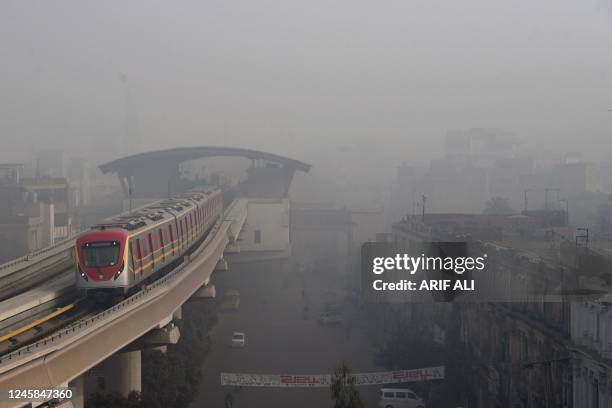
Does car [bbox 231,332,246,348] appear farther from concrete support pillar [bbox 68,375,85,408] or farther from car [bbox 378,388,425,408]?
concrete support pillar [bbox 68,375,85,408]

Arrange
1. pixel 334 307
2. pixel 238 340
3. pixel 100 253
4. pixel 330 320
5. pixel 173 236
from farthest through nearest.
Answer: pixel 334 307 < pixel 330 320 < pixel 238 340 < pixel 173 236 < pixel 100 253

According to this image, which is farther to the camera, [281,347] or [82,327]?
[281,347]

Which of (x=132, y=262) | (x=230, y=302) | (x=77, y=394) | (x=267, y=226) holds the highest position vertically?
(x=132, y=262)

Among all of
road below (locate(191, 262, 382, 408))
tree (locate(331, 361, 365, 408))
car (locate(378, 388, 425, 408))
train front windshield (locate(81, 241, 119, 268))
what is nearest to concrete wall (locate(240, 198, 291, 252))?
road below (locate(191, 262, 382, 408))

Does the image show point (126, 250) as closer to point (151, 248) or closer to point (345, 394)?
point (151, 248)

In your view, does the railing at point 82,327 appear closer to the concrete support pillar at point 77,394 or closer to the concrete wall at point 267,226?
the concrete support pillar at point 77,394

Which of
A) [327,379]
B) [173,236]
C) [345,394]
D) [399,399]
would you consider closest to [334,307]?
[327,379]
